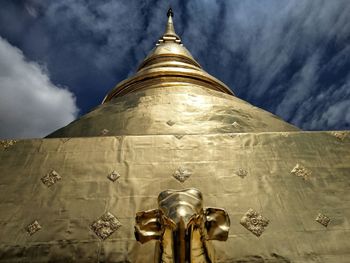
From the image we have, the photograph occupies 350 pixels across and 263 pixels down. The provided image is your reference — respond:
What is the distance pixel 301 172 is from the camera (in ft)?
10.2

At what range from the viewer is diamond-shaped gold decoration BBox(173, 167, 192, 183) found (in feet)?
9.85

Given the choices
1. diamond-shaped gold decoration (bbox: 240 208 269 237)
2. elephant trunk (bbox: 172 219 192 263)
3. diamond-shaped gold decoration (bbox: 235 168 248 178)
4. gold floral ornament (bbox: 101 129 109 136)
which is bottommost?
elephant trunk (bbox: 172 219 192 263)

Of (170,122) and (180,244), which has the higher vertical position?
(170,122)

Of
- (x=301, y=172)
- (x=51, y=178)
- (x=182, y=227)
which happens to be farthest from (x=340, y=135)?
(x=51, y=178)

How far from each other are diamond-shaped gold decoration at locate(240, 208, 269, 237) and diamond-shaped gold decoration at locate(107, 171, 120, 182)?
1131 mm

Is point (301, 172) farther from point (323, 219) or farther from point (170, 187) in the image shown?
point (170, 187)

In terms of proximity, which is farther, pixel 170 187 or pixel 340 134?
pixel 340 134

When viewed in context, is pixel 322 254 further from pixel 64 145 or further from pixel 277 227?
pixel 64 145

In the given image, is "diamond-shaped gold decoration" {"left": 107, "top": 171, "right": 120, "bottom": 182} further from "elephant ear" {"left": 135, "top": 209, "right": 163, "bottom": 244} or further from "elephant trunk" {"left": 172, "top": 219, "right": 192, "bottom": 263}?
"elephant trunk" {"left": 172, "top": 219, "right": 192, "bottom": 263}

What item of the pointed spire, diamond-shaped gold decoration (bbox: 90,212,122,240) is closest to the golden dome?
diamond-shaped gold decoration (bbox: 90,212,122,240)

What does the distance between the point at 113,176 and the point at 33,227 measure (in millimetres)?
755

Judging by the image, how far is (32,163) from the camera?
324 cm

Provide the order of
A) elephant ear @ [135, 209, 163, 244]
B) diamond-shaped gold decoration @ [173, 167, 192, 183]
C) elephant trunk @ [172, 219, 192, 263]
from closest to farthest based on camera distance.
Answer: elephant trunk @ [172, 219, 192, 263] → elephant ear @ [135, 209, 163, 244] → diamond-shaped gold decoration @ [173, 167, 192, 183]

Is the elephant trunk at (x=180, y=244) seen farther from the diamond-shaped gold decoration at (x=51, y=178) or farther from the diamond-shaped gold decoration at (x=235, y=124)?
the diamond-shaped gold decoration at (x=235, y=124)
